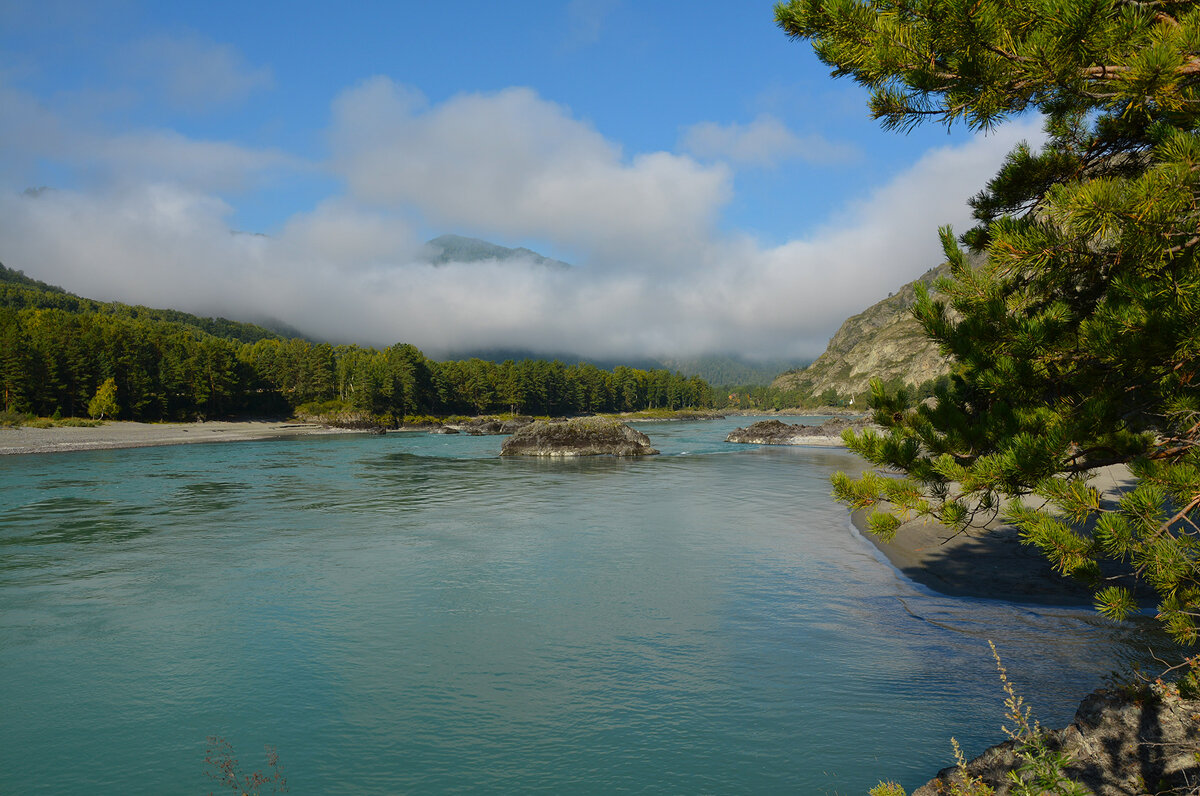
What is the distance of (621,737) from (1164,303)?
29.1ft

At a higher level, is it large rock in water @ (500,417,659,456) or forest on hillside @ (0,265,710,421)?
forest on hillside @ (0,265,710,421)

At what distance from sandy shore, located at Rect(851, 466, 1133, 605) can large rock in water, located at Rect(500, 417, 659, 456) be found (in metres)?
42.0

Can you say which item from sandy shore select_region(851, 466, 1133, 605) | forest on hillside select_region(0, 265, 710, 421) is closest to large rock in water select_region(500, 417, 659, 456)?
sandy shore select_region(851, 466, 1133, 605)

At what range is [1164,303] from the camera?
19.1 feet

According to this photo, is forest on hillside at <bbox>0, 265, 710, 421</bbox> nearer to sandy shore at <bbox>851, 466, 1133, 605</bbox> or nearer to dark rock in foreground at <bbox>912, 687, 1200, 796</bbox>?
sandy shore at <bbox>851, 466, 1133, 605</bbox>

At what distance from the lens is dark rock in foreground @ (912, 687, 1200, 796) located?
6410mm

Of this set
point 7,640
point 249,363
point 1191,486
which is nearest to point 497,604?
point 7,640

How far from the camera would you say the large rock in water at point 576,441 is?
6356 cm

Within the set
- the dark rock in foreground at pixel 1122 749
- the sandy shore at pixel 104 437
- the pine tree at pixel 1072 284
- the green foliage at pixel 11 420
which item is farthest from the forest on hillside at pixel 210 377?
the dark rock in foreground at pixel 1122 749

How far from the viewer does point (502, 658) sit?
43.0ft

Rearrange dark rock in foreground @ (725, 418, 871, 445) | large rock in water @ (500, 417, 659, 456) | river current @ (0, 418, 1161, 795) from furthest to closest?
dark rock in foreground @ (725, 418, 871, 445), large rock in water @ (500, 417, 659, 456), river current @ (0, 418, 1161, 795)

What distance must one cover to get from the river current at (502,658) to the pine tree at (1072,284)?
15.4 ft

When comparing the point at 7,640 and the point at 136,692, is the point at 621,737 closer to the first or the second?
the point at 136,692

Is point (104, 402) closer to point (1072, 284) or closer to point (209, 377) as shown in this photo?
point (209, 377)
